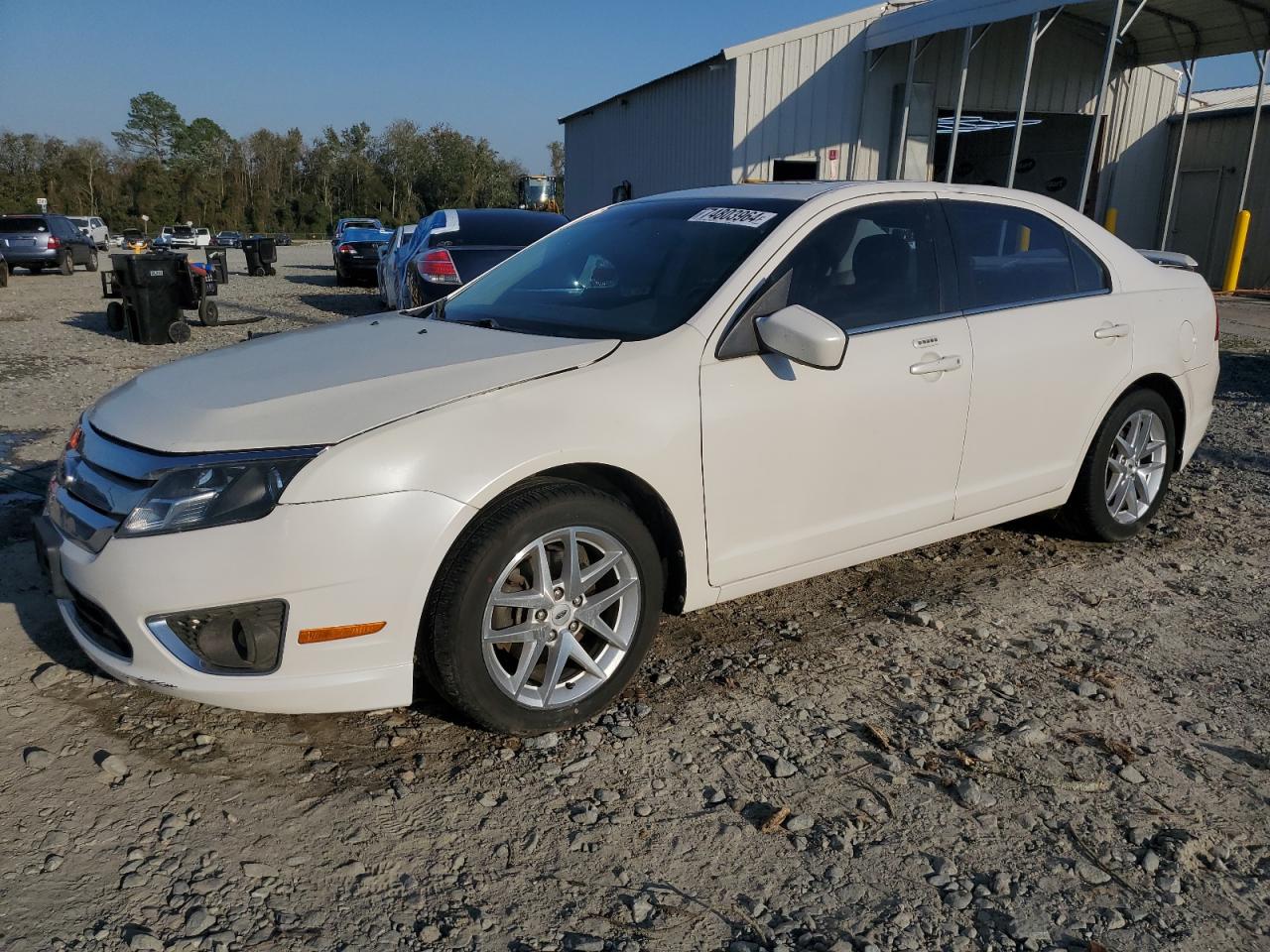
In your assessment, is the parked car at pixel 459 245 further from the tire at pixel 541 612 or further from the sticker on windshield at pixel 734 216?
the tire at pixel 541 612

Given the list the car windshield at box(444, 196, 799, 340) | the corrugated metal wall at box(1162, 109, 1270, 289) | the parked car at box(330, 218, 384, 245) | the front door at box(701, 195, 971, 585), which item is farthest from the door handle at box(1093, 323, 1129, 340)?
the parked car at box(330, 218, 384, 245)

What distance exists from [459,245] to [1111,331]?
7483 mm

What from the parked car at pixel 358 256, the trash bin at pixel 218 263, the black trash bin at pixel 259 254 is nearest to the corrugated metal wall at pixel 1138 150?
the parked car at pixel 358 256

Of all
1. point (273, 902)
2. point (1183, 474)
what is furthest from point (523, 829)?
point (1183, 474)

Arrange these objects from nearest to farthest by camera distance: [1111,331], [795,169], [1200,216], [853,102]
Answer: [1111,331], [853,102], [795,169], [1200,216]

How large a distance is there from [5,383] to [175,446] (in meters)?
7.40

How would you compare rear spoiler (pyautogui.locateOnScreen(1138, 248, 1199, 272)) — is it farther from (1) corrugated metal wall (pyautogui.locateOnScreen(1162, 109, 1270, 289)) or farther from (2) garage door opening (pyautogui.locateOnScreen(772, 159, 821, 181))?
(1) corrugated metal wall (pyautogui.locateOnScreen(1162, 109, 1270, 289))

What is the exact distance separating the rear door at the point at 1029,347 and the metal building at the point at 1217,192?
1766 cm

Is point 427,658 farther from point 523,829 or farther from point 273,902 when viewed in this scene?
point 273,902

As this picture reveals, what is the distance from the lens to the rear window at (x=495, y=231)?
1042 centimetres

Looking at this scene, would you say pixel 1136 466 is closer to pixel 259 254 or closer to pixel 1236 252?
pixel 1236 252

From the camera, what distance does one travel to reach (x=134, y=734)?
292 cm

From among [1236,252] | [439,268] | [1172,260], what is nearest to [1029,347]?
[1172,260]

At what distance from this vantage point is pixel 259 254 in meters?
23.7
